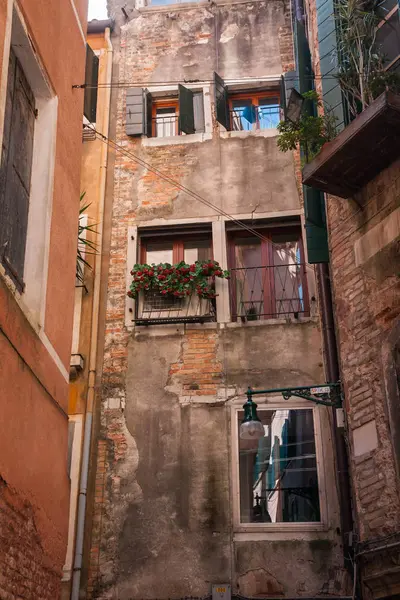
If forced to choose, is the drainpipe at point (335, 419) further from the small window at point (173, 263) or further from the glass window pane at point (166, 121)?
the glass window pane at point (166, 121)

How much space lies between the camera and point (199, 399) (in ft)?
35.9

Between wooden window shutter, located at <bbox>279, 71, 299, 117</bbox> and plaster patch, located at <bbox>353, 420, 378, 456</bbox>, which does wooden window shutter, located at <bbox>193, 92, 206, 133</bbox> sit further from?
plaster patch, located at <bbox>353, 420, 378, 456</bbox>

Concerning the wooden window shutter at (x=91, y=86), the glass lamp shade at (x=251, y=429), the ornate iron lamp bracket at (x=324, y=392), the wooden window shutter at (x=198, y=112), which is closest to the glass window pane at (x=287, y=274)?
the wooden window shutter at (x=198, y=112)

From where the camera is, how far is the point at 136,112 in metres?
13.1

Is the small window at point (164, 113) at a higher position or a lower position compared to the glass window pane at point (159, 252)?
higher

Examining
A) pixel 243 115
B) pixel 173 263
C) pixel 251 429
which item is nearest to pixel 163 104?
pixel 243 115

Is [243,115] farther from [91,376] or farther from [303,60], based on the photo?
[91,376]

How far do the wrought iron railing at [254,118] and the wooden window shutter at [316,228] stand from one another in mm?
3250

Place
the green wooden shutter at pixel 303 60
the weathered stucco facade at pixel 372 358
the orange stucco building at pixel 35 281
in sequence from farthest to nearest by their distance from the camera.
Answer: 1. the green wooden shutter at pixel 303 60
2. the weathered stucco facade at pixel 372 358
3. the orange stucco building at pixel 35 281

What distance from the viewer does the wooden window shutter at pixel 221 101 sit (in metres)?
13.0

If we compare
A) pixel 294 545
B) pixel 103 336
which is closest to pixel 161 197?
pixel 103 336

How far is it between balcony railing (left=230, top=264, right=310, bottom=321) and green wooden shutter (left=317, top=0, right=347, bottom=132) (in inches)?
108

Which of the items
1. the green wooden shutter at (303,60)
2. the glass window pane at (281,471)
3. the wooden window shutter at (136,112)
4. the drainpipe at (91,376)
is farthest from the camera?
the wooden window shutter at (136,112)

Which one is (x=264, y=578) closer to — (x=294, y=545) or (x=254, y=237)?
(x=294, y=545)
